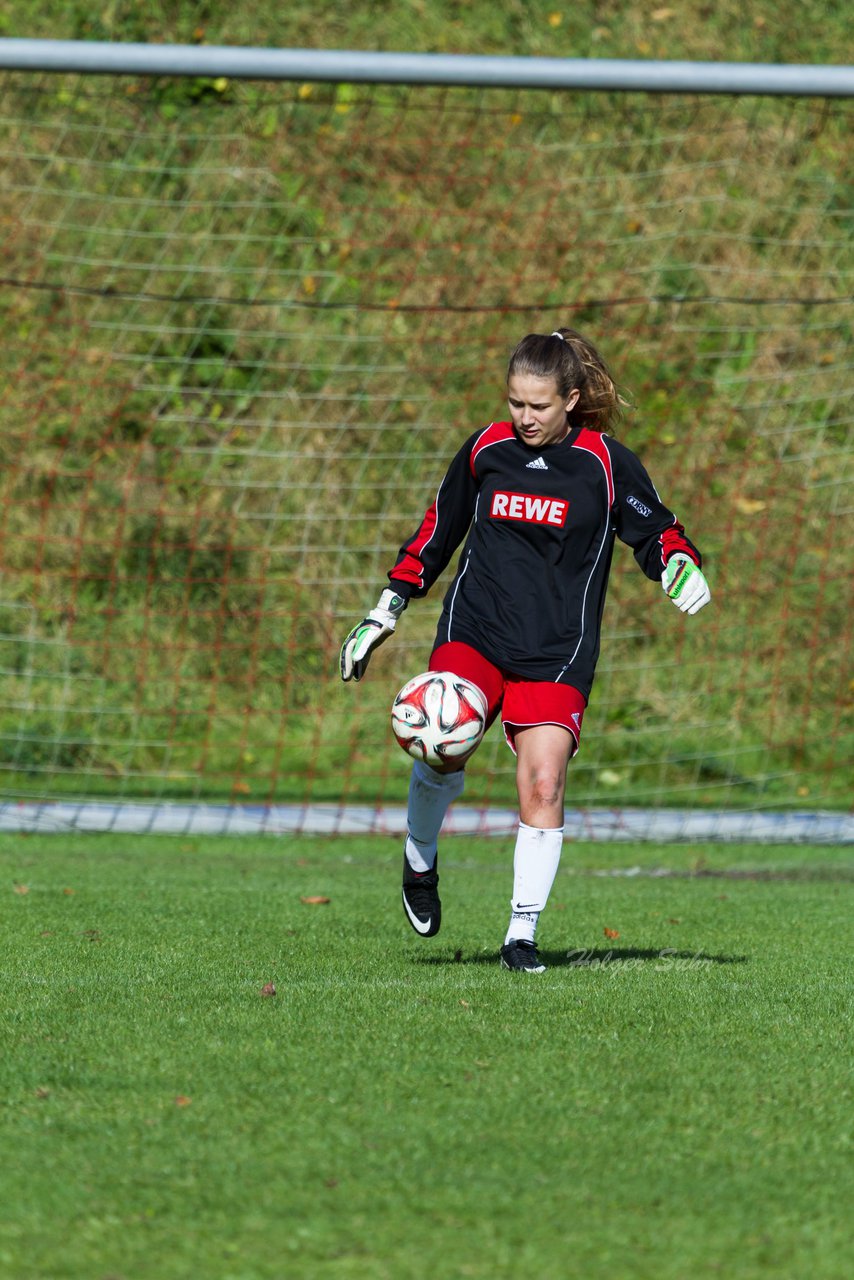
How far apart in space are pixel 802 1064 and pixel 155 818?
17.4ft

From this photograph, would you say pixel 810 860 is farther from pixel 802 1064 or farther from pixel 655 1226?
pixel 655 1226

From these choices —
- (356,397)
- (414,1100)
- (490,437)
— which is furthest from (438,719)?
(356,397)

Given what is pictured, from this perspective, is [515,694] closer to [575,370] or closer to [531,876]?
[531,876]

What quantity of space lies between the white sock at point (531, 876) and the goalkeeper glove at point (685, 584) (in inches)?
28.3

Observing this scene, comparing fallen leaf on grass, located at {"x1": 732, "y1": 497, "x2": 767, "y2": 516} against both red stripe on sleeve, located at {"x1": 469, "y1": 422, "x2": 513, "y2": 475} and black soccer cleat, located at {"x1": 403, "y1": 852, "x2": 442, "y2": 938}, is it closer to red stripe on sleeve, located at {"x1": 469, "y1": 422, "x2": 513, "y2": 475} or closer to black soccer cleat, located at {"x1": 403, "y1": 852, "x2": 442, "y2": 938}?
red stripe on sleeve, located at {"x1": 469, "y1": 422, "x2": 513, "y2": 475}

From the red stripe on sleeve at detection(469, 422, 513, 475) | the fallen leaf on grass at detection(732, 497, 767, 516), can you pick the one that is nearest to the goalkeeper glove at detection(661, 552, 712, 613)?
the red stripe on sleeve at detection(469, 422, 513, 475)

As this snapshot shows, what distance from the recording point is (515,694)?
448 cm

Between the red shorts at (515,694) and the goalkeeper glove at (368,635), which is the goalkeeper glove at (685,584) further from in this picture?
the goalkeeper glove at (368,635)

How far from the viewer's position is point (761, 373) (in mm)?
10859

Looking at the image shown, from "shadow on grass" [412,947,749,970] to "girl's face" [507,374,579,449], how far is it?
4.89 ft

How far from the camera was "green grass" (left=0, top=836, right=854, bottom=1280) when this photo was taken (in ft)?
7.73

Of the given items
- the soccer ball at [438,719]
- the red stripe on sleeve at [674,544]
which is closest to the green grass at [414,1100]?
the soccer ball at [438,719]

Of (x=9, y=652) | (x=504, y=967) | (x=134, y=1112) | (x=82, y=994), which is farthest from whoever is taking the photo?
(x=9, y=652)

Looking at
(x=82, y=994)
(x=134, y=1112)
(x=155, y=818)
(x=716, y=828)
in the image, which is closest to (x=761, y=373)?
(x=716, y=828)
